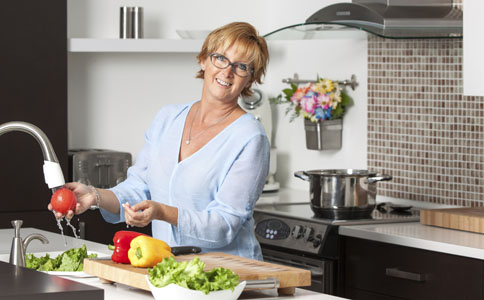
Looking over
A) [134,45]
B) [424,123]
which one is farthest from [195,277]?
[134,45]

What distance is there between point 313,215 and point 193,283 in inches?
75.9

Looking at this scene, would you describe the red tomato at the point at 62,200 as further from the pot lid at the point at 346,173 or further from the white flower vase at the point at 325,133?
the white flower vase at the point at 325,133

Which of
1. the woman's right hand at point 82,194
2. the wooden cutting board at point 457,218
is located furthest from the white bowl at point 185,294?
the wooden cutting board at point 457,218

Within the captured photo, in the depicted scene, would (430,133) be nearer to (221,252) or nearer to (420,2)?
(420,2)

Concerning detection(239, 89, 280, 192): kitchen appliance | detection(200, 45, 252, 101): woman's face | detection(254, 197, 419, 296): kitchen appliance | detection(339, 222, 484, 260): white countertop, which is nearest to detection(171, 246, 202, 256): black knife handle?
detection(200, 45, 252, 101): woman's face

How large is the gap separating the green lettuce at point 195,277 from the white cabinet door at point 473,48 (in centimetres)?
171

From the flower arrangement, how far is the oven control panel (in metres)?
0.70

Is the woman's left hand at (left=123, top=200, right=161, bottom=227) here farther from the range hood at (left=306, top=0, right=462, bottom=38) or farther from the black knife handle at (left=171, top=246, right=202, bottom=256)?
the range hood at (left=306, top=0, right=462, bottom=38)

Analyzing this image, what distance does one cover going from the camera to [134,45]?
4.66 metres

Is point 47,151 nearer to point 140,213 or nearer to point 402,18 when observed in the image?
point 140,213

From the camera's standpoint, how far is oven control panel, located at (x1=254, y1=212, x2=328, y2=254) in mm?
3754

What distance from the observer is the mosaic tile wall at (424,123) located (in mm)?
3957

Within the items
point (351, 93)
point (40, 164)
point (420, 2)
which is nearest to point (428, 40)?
point (420, 2)

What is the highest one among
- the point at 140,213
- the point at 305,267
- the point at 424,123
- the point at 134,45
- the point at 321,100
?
the point at 134,45
